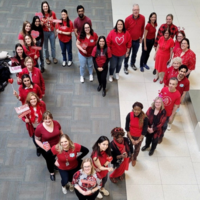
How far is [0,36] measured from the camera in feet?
23.0

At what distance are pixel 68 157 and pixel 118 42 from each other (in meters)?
2.76

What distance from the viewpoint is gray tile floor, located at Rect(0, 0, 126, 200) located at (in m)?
4.05

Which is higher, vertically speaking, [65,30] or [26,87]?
[65,30]

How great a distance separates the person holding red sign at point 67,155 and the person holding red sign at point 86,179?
30 centimetres

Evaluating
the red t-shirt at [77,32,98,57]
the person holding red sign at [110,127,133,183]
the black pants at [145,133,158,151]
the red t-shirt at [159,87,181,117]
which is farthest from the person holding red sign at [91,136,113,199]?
the red t-shirt at [77,32,98,57]

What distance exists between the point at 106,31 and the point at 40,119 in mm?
4278

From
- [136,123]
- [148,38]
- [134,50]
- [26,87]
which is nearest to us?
[136,123]

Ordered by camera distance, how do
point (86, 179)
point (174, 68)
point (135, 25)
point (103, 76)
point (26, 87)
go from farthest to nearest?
point (135, 25) < point (103, 76) < point (174, 68) < point (26, 87) < point (86, 179)

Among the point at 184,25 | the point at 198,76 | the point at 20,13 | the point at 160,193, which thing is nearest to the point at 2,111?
the point at 160,193

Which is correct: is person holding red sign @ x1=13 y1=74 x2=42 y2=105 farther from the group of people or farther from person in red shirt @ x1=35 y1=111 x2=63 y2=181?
person in red shirt @ x1=35 y1=111 x2=63 y2=181

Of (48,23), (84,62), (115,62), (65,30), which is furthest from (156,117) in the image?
(48,23)

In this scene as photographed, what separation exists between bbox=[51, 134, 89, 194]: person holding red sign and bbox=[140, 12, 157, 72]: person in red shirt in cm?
326

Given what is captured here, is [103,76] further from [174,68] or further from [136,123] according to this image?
[136,123]

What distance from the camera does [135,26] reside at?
17.9 ft
